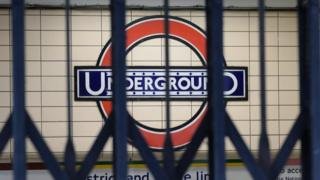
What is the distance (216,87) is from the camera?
6.49 feet

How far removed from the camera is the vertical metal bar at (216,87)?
1954 mm

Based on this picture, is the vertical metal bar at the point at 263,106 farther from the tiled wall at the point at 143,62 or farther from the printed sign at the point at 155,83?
the printed sign at the point at 155,83

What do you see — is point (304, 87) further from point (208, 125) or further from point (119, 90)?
point (119, 90)

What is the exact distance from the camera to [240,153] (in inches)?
77.6

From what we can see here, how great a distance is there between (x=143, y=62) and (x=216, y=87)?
211 inches

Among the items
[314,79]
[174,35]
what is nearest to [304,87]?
[314,79]

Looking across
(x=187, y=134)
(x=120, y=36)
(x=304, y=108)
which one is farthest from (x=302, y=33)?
(x=187, y=134)

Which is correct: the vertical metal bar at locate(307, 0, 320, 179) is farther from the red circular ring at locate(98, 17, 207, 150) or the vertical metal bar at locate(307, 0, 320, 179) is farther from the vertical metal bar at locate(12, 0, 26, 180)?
the red circular ring at locate(98, 17, 207, 150)

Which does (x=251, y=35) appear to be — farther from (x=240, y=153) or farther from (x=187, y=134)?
(x=240, y=153)

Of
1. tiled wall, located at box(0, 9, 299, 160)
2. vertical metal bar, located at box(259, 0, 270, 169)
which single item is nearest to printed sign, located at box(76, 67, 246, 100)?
tiled wall, located at box(0, 9, 299, 160)

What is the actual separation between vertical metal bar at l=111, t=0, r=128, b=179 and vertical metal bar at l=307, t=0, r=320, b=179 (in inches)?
24.1

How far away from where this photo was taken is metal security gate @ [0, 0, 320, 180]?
1922mm

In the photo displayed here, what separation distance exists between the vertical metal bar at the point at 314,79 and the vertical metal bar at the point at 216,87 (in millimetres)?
297

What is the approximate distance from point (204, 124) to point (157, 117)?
5.21 meters
